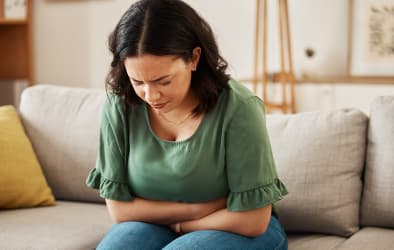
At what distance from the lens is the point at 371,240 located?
160cm

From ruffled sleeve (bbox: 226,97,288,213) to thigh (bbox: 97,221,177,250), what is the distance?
0.18 meters

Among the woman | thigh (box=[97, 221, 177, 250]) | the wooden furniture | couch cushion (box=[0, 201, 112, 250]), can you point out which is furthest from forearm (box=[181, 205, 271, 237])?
the wooden furniture

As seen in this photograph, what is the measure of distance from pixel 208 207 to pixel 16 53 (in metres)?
2.85

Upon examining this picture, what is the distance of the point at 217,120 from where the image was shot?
57.5 inches

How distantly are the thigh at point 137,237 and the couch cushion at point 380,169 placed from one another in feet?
1.92

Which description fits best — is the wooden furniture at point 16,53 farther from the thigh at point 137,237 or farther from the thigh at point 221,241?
the thigh at point 221,241

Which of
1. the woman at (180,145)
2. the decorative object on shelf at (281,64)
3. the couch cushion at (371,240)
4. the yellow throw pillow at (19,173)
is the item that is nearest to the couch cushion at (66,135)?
the yellow throw pillow at (19,173)

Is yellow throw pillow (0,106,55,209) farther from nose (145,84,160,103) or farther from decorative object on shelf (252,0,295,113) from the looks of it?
decorative object on shelf (252,0,295,113)

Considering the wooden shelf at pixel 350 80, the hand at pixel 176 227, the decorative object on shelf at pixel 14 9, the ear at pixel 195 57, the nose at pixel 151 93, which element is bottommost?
the hand at pixel 176 227

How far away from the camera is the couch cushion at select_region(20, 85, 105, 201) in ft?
6.93

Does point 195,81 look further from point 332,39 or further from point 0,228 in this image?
point 332,39

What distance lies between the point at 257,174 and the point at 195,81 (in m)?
0.27

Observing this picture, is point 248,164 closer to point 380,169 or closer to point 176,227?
point 176,227

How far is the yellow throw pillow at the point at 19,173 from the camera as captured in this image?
2014 mm
